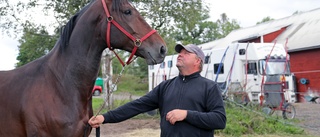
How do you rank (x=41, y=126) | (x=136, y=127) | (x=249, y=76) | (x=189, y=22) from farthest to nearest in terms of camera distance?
1. (x=249, y=76)
2. (x=189, y=22)
3. (x=136, y=127)
4. (x=41, y=126)

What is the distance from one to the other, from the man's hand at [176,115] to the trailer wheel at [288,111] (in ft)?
32.5

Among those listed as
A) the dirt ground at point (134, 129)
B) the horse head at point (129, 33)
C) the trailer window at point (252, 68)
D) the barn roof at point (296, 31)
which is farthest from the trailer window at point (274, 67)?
the horse head at point (129, 33)

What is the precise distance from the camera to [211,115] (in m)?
3.07

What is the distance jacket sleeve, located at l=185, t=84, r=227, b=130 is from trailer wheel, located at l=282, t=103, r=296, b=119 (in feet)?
31.8

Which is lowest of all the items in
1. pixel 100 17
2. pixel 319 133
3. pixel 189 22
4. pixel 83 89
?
pixel 319 133

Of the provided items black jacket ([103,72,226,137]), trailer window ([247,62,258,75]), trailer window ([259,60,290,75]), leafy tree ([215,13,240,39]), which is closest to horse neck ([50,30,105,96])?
black jacket ([103,72,226,137])

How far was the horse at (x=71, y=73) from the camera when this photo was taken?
120 inches

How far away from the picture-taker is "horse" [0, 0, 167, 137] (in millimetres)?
3050

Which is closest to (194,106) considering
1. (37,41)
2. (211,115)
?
(211,115)

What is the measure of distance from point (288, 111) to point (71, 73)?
33.8 ft

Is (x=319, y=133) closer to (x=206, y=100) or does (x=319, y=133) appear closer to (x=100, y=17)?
(x=206, y=100)

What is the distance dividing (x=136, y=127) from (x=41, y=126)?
7020 mm

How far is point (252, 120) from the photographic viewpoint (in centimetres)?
938

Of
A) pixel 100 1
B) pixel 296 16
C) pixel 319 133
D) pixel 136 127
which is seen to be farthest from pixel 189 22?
pixel 296 16
